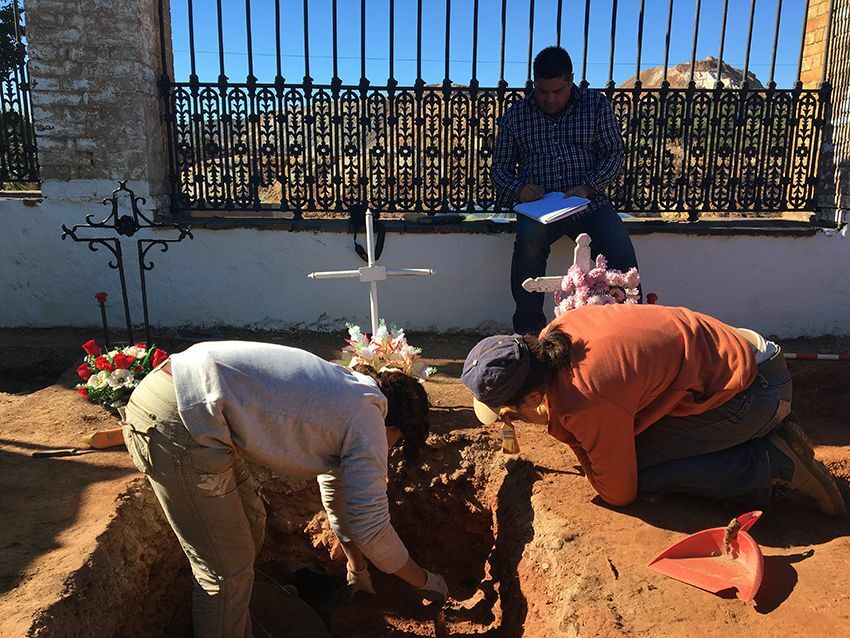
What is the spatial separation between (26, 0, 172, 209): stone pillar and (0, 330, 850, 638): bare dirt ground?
1805 millimetres

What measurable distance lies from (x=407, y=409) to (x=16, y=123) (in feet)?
16.1

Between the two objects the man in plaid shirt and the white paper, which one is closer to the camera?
the white paper

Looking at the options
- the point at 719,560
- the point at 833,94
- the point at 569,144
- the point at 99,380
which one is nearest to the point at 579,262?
the point at 569,144

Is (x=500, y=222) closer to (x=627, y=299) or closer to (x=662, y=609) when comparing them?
(x=627, y=299)

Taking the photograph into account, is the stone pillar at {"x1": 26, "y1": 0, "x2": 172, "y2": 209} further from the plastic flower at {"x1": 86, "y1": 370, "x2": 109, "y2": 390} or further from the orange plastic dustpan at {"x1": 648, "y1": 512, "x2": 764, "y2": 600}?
the orange plastic dustpan at {"x1": 648, "y1": 512, "x2": 764, "y2": 600}

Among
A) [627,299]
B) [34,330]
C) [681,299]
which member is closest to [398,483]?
[627,299]

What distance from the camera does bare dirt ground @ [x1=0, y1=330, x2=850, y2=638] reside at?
7.91 ft

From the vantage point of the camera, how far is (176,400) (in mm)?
2326

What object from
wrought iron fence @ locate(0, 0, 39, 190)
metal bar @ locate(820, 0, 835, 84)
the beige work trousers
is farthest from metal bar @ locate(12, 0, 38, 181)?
metal bar @ locate(820, 0, 835, 84)

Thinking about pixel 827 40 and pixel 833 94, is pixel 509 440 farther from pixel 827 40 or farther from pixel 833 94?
pixel 827 40

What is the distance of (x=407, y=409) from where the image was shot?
252 centimetres

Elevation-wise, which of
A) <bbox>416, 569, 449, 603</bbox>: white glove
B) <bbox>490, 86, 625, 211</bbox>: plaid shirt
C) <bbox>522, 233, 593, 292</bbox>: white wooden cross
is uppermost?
<bbox>490, 86, 625, 211</bbox>: plaid shirt

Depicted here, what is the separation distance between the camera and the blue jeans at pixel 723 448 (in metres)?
2.94

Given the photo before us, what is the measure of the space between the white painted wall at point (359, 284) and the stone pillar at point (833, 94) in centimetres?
36
